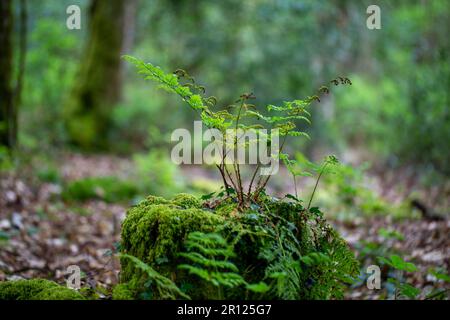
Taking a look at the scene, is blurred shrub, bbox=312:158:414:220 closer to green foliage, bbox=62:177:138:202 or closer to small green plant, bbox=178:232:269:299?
green foliage, bbox=62:177:138:202

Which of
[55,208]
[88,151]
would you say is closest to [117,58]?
[88,151]

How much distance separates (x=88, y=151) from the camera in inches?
429

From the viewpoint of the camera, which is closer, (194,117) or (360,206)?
(360,206)

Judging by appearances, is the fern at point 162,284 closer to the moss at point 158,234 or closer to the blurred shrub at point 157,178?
the moss at point 158,234

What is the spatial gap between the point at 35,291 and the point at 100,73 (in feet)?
31.8

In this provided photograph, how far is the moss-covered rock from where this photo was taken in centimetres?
234

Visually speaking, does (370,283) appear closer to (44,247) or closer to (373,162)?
(44,247)

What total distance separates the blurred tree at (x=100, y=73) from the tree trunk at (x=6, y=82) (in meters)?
4.08

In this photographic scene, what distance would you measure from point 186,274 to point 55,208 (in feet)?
14.1

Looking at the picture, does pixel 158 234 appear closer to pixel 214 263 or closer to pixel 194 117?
pixel 214 263

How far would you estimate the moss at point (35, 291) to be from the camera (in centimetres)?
239

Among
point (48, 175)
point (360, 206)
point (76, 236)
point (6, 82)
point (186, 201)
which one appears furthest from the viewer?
point (48, 175)

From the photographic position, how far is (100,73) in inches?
451

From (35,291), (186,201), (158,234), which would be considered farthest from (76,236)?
(158,234)
